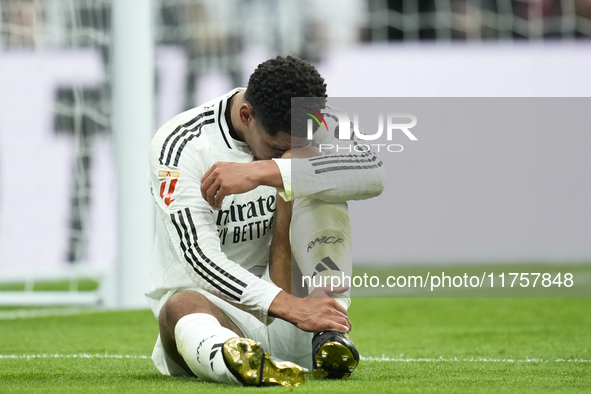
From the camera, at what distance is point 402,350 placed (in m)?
3.00

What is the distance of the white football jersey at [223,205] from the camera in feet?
6.44

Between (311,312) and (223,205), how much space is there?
1.38 ft

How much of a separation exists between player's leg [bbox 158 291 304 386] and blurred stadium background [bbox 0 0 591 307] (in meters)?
0.57

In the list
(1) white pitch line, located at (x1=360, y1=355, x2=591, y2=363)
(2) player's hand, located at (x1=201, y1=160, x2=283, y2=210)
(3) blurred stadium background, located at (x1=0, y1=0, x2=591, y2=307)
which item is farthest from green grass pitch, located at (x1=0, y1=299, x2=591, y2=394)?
(2) player's hand, located at (x1=201, y1=160, x2=283, y2=210)

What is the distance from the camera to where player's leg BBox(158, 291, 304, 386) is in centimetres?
176

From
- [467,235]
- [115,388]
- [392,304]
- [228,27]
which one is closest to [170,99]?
[228,27]

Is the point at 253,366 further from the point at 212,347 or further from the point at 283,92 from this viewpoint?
the point at 283,92

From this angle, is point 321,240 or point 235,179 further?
point 321,240

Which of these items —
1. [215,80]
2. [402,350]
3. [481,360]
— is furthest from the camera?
[215,80]

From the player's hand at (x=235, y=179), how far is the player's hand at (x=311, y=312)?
0.27 m

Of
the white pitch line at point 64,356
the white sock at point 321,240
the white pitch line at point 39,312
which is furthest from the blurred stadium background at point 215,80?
the white pitch line at point 64,356

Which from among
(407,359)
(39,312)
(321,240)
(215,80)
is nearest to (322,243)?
(321,240)

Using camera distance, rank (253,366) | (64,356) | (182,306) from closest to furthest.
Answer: (253,366) < (182,306) < (64,356)

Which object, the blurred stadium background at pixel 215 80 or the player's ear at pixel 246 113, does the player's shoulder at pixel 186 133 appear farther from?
the blurred stadium background at pixel 215 80
